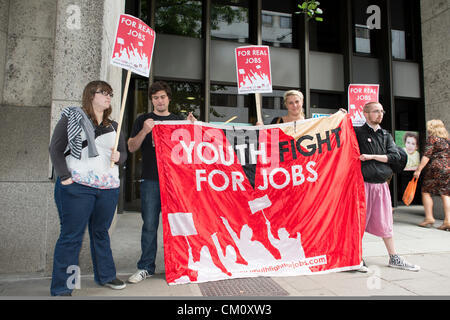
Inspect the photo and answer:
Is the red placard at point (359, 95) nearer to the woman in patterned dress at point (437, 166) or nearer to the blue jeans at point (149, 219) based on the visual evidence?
the woman in patterned dress at point (437, 166)

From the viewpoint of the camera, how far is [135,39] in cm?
351

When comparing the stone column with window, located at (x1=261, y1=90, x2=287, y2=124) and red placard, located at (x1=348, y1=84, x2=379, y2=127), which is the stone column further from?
window, located at (x1=261, y1=90, x2=287, y2=124)

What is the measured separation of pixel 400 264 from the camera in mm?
3775

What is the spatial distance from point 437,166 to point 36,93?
710 cm

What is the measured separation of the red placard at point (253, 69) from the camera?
15.0 feet

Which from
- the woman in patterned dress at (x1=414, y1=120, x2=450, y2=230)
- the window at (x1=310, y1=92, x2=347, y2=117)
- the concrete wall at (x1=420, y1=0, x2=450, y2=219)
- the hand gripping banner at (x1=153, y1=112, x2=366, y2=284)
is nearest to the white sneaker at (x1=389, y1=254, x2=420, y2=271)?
the hand gripping banner at (x1=153, y1=112, x2=366, y2=284)

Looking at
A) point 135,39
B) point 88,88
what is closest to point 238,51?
point 135,39

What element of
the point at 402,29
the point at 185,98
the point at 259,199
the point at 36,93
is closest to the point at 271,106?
the point at 185,98

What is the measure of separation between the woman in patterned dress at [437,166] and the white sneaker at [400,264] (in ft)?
9.67

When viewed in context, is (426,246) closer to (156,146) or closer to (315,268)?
(315,268)

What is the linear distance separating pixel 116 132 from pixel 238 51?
2.30 m

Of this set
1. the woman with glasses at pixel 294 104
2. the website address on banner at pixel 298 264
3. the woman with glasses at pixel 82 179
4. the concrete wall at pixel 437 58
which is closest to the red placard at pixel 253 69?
the woman with glasses at pixel 294 104

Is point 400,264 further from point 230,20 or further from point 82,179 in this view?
point 230,20

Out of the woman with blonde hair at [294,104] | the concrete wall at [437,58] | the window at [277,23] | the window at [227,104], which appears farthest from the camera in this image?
the window at [277,23]
